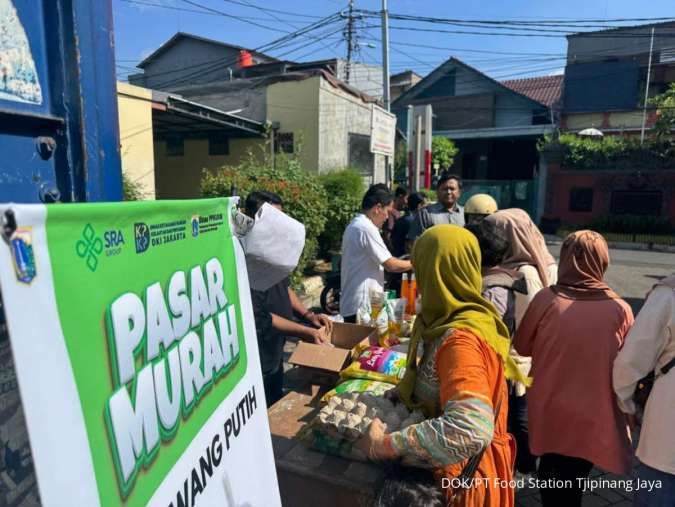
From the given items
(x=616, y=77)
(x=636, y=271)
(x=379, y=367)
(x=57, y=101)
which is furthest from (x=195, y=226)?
(x=616, y=77)

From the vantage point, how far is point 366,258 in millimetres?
3705

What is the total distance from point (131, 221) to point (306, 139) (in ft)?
39.3

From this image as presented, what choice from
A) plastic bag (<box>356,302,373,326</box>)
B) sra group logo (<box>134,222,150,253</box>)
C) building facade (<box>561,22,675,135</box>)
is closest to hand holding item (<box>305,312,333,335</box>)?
plastic bag (<box>356,302,373,326</box>)

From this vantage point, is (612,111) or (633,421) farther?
(612,111)

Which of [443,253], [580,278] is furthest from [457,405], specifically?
[580,278]

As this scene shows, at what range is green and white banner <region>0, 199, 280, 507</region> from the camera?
65cm

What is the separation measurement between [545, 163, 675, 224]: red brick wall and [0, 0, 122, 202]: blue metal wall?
63.6ft

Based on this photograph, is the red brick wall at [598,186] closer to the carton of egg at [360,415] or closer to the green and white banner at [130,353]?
the carton of egg at [360,415]

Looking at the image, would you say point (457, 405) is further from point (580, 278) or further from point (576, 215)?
point (576, 215)

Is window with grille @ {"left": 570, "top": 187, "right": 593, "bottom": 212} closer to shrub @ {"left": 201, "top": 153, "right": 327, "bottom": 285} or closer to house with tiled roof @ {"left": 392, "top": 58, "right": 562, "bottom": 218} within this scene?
house with tiled roof @ {"left": 392, "top": 58, "right": 562, "bottom": 218}

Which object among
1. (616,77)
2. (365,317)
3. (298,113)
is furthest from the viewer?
(616,77)

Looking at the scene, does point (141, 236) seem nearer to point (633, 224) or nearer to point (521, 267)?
point (521, 267)

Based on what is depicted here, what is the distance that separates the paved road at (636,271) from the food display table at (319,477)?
711 centimetres

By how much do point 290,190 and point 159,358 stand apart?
655 centimetres
